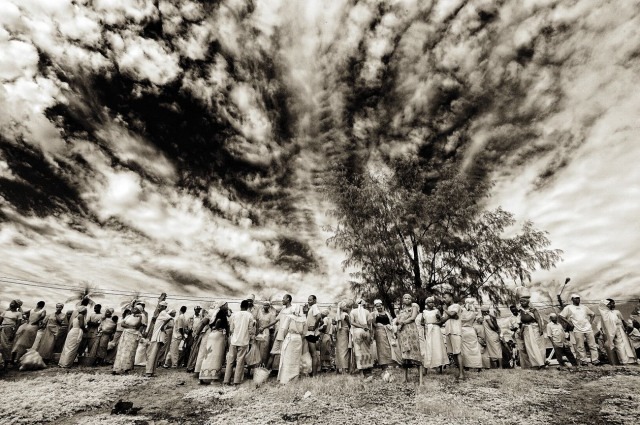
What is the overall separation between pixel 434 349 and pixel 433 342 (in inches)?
6.6

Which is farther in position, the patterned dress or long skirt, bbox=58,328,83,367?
long skirt, bbox=58,328,83,367

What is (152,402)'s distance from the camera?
7180mm

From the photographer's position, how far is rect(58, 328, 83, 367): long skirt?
10.9m

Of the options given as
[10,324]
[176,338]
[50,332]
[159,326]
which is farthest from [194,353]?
[10,324]

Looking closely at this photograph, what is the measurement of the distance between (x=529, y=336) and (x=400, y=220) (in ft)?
29.1

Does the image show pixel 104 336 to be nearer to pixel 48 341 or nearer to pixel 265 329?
pixel 48 341

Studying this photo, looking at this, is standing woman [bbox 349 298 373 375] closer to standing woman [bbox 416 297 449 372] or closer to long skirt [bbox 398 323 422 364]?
long skirt [bbox 398 323 422 364]

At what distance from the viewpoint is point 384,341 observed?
10.2m

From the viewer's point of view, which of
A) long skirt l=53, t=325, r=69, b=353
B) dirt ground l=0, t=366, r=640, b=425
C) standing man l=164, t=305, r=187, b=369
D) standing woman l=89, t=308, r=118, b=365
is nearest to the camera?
dirt ground l=0, t=366, r=640, b=425

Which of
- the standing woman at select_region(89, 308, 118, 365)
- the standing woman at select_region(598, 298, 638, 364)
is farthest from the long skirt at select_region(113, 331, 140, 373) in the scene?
the standing woman at select_region(598, 298, 638, 364)

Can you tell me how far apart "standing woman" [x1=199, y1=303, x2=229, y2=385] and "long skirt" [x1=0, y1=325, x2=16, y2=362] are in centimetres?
698

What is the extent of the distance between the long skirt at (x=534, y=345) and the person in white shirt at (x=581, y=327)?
4.41 feet

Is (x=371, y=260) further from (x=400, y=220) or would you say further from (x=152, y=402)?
(x=152, y=402)

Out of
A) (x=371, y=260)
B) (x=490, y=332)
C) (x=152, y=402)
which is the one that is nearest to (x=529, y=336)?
(x=490, y=332)
